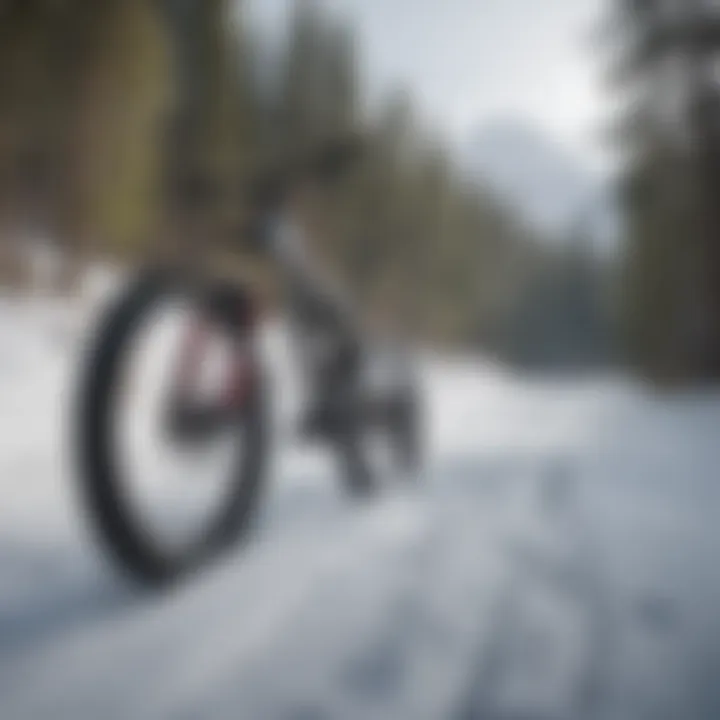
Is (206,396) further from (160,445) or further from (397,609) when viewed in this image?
(397,609)

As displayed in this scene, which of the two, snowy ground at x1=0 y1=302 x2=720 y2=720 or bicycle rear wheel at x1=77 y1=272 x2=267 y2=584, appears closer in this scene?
snowy ground at x1=0 y1=302 x2=720 y2=720

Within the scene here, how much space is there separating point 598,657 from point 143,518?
0.64 m

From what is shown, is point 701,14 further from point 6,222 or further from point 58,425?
point 6,222

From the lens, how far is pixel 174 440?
3.91 feet

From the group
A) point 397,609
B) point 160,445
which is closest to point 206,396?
point 160,445

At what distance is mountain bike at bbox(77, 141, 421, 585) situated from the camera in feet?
2.95

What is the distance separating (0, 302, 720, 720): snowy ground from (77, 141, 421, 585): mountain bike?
9cm

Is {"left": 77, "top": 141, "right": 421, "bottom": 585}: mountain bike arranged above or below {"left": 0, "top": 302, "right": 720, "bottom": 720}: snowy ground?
above

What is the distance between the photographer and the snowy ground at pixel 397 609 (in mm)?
647

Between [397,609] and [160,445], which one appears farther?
[160,445]

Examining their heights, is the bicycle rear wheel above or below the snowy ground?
above

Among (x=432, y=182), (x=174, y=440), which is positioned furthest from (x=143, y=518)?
(x=432, y=182)

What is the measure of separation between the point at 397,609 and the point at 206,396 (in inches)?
23.0

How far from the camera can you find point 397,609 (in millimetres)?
876
